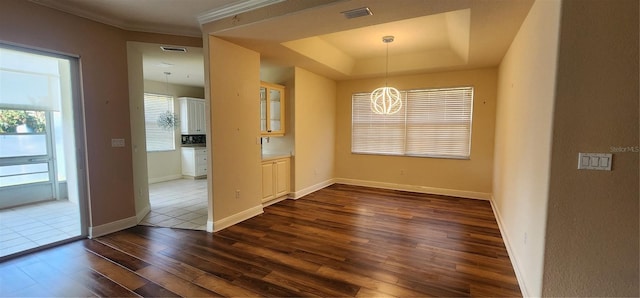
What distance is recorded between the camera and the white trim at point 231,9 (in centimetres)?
287

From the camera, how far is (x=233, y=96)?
12.3ft

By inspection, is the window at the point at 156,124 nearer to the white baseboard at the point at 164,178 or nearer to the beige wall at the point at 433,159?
the white baseboard at the point at 164,178

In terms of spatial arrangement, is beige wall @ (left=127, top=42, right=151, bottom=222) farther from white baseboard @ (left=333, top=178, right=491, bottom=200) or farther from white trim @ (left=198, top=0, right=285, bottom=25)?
white baseboard @ (left=333, top=178, right=491, bottom=200)

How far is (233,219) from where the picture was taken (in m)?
3.84

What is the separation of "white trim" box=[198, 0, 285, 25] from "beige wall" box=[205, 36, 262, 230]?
0.80 feet

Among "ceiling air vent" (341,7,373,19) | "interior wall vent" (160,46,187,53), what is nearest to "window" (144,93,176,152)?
"interior wall vent" (160,46,187,53)

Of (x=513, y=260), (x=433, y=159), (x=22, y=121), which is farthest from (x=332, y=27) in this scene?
(x=22, y=121)

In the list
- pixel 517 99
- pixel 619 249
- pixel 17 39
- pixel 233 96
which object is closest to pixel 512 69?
pixel 517 99

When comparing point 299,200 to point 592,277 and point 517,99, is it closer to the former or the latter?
point 517,99

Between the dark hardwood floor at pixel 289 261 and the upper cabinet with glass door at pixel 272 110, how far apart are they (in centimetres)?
157

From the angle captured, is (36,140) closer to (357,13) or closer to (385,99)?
(357,13)

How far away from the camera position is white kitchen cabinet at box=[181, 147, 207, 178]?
712 centimetres

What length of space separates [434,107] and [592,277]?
4.08 m

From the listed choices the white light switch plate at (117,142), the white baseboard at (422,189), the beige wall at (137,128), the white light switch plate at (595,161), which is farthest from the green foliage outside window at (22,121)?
the white light switch plate at (595,161)
